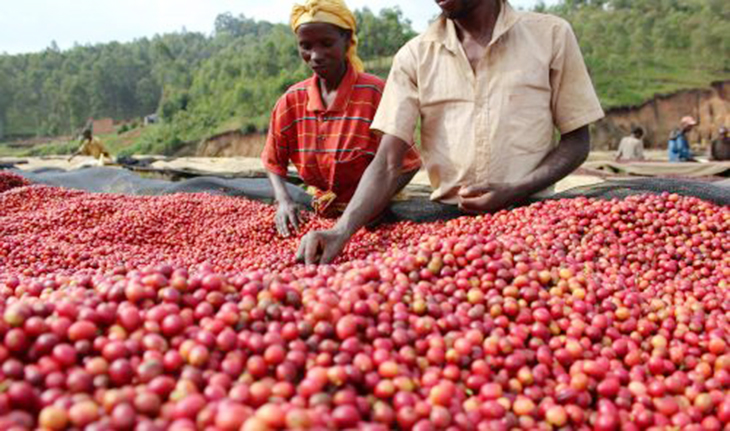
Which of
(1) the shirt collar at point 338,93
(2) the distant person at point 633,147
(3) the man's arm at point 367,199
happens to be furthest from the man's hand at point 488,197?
(2) the distant person at point 633,147

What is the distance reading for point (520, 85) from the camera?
267 cm

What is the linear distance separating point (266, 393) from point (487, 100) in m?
2.06

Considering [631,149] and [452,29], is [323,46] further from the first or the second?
[631,149]

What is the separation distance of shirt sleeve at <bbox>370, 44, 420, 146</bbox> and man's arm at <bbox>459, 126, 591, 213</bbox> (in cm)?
46

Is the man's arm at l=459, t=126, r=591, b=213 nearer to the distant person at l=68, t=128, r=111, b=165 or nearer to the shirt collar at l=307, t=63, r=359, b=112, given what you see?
the shirt collar at l=307, t=63, r=359, b=112

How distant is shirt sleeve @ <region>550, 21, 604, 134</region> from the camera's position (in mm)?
2666

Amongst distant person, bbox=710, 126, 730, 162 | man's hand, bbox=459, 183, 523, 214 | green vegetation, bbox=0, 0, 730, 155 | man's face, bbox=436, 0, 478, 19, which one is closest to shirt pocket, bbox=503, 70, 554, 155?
man's hand, bbox=459, 183, 523, 214

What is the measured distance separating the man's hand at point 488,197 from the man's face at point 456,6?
0.82m

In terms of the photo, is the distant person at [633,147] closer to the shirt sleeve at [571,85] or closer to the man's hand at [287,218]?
the shirt sleeve at [571,85]

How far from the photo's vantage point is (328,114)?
3.37 meters

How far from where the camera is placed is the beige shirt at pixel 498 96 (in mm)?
2680

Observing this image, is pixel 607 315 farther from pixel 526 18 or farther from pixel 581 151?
pixel 526 18

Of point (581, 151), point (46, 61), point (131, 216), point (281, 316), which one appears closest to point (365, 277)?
point (281, 316)

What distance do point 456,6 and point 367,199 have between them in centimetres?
99
